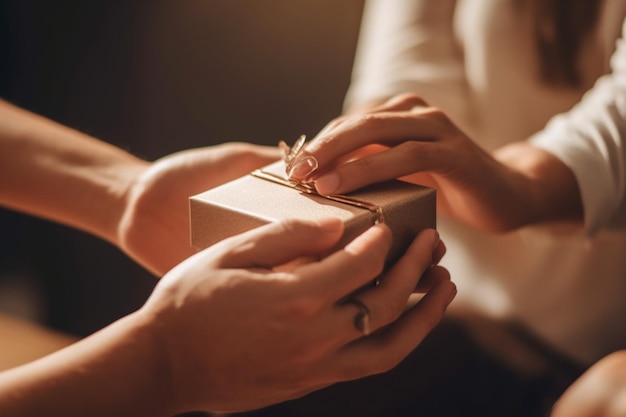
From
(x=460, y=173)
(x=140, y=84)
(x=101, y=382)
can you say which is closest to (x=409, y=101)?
(x=460, y=173)

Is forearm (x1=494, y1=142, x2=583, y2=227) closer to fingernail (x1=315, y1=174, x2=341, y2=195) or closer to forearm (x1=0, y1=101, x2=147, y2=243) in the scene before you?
fingernail (x1=315, y1=174, x2=341, y2=195)

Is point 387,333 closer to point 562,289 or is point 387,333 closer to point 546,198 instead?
point 546,198

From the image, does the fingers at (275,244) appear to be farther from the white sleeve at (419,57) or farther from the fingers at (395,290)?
the white sleeve at (419,57)

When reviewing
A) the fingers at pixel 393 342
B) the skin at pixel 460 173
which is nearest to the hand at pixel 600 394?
the skin at pixel 460 173

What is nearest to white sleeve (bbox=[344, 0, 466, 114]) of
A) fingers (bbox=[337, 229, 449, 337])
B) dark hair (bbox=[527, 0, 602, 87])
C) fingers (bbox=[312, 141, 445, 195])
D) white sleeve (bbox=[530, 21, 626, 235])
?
dark hair (bbox=[527, 0, 602, 87])

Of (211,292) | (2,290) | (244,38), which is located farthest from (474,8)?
(2,290)

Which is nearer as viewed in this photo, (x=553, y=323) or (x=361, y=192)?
(x=361, y=192)
